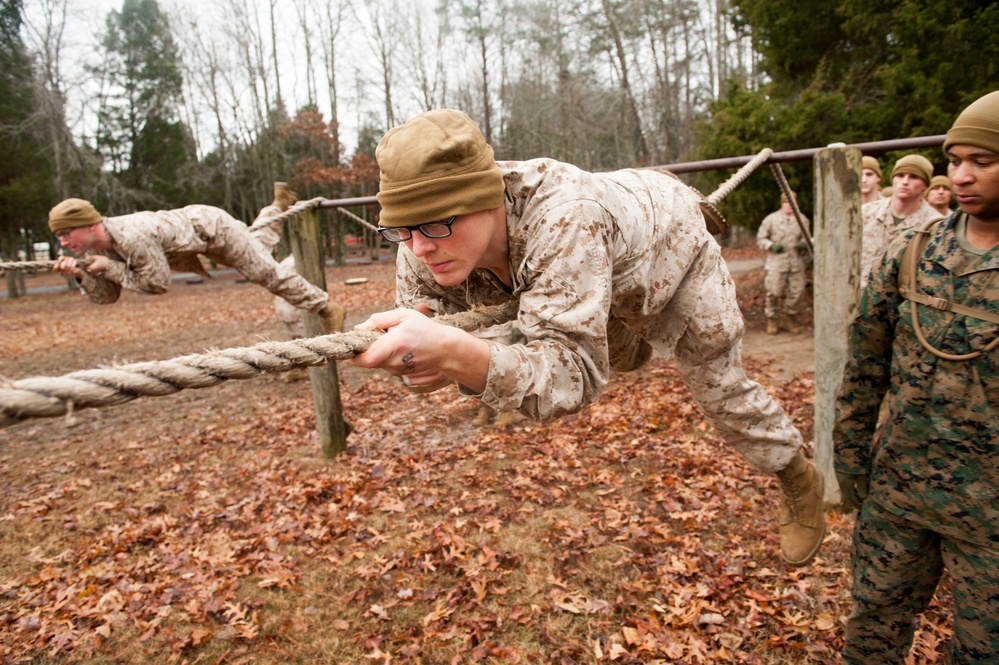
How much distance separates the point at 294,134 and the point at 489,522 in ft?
90.1

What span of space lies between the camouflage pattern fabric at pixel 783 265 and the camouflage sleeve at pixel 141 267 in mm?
7563

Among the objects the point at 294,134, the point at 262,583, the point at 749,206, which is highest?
the point at 294,134

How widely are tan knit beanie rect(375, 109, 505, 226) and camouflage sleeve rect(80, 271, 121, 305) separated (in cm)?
463

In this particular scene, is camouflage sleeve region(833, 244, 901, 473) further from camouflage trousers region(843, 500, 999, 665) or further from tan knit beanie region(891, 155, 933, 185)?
tan knit beanie region(891, 155, 933, 185)

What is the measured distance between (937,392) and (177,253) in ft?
18.9

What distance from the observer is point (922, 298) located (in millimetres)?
1890

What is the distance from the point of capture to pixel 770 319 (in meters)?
8.86

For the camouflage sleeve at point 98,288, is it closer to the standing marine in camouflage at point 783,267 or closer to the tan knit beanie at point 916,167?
the tan knit beanie at point 916,167

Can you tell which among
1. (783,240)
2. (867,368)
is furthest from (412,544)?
(783,240)

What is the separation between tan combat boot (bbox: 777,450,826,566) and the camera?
9.77 ft

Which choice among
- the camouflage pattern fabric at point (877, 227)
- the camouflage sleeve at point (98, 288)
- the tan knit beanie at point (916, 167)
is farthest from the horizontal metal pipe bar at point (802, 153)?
the camouflage sleeve at point (98, 288)

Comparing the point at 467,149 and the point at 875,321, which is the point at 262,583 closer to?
the point at 467,149

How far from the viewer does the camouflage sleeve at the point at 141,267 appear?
5.09m

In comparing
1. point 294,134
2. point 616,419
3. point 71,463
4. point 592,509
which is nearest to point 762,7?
point 616,419
